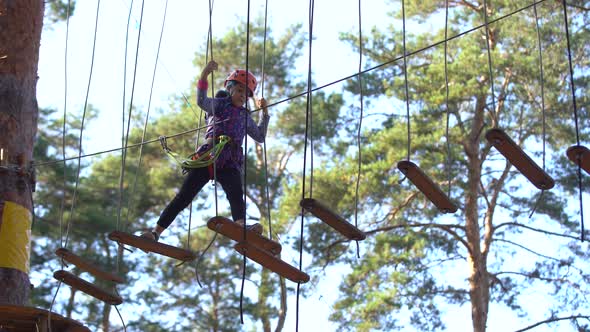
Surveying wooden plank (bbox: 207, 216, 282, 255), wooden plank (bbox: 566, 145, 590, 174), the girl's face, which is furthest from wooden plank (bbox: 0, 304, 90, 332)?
wooden plank (bbox: 566, 145, 590, 174)

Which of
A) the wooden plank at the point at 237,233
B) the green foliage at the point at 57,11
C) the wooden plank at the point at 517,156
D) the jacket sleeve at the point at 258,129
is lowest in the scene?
the wooden plank at the point at 237,233

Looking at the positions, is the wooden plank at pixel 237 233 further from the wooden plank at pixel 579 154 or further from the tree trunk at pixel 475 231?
the tree trunk at pixel 475 231

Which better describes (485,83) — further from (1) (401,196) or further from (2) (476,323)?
(2) (476,323)

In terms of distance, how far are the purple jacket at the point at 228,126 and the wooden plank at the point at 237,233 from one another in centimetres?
70

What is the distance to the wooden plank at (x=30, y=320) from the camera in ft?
15.6

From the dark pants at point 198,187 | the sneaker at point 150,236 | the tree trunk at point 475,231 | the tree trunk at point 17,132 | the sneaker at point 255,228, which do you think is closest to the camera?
the sneaker at point 255,228

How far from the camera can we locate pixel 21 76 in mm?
5547

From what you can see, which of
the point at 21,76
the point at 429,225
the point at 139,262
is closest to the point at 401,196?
the point at 429,225

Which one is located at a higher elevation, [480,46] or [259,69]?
[259,69]

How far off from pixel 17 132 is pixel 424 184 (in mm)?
2170

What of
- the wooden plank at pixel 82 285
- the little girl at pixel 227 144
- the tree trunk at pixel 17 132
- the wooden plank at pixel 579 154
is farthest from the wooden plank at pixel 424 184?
the tree trunk at pixel 17 132

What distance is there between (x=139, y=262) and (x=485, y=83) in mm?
6247

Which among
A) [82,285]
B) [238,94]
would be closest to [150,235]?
[82,285]

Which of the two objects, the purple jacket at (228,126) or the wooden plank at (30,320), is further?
the purple jacket at (228,126)
